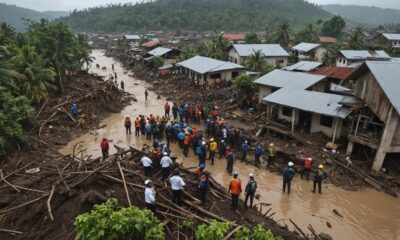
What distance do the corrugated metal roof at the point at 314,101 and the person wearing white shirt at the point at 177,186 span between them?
39.2ft

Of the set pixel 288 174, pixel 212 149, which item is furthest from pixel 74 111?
pixel 288 174

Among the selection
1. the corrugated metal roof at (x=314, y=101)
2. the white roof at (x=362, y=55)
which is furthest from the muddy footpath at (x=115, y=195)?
the white roof at (x=362, y=55)

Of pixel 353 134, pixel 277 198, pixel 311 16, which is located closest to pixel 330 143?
pixel 353 134

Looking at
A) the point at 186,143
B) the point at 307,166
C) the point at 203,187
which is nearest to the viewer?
the point at 203,187

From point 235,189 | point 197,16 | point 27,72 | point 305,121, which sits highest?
point 27,72

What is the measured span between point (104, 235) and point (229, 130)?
570 inches

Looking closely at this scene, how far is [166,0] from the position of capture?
587 ft

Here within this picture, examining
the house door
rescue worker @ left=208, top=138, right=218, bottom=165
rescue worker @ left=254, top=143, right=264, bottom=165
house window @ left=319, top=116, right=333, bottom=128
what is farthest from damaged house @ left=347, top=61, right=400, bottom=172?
rescue worker @ left=208, top=138, right=218, bottom=165

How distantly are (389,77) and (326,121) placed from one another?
484 cm

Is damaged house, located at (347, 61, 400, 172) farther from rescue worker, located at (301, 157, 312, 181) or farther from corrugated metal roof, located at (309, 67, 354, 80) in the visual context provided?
corrugated metal roof, located at (309, 67, 354, 80)

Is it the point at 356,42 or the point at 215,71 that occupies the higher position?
the point at 215,71

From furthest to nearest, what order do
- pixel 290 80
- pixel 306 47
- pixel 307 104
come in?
pixel 306 47 < pixel 290 80 < pixel 307 104

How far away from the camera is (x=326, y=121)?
21000 mm

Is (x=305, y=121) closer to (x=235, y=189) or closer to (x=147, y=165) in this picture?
(x=235, y=189)
